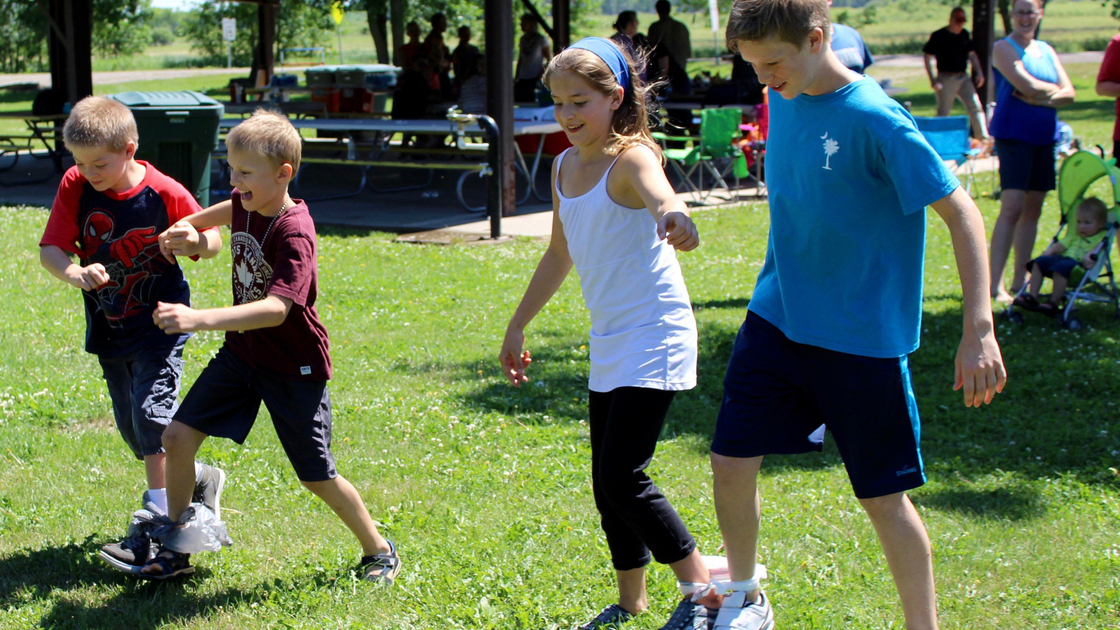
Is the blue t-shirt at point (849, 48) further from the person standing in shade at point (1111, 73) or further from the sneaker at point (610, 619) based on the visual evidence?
the sneaker at point (610, 619)

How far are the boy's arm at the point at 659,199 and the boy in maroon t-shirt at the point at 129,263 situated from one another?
143 centimetres

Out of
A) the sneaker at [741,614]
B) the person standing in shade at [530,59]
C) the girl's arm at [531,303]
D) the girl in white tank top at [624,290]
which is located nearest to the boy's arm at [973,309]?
the girl in white tank top at [624,290]

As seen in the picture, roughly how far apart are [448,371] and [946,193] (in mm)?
3879

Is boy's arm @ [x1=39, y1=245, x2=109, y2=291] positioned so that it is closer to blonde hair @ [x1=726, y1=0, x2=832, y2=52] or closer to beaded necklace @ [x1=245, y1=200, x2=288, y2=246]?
beaded necklace @ [x1=245, y1=200, x2=288, y2=246]

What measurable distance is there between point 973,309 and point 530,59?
49.0ft

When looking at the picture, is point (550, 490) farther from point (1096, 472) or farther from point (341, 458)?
point (1096, 472)

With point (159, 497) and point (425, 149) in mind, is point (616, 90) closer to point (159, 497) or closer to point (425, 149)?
point (159, 497)

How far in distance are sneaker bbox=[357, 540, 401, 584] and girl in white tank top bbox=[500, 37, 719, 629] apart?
2.81 feet

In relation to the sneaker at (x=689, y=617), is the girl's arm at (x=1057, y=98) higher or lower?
higher

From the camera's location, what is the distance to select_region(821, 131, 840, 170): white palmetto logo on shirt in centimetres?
257

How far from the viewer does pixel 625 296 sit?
9.36ft

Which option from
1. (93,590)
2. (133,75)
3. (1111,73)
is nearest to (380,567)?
(93,590)

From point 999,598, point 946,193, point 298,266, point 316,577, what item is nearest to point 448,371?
point 316,577

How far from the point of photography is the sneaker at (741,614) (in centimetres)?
287
